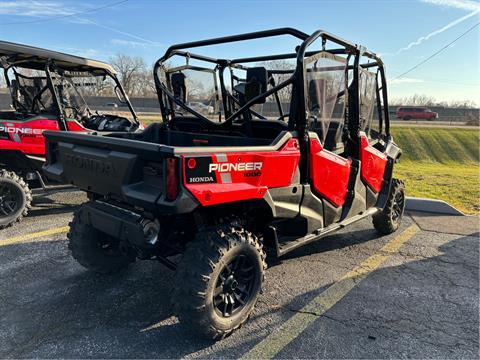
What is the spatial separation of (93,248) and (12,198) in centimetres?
261

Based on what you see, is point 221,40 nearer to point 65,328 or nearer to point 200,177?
point 200,177

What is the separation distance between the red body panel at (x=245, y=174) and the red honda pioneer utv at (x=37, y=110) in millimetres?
4093

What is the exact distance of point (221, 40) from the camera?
13.0 ft

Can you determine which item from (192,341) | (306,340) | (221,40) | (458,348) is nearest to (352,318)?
(306,340)

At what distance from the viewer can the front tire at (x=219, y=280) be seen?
8.75ft

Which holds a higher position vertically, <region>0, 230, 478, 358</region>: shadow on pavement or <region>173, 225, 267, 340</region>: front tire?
<region>173, 225, 267, 340</region>: front tire

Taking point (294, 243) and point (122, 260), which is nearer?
point (294, 243)

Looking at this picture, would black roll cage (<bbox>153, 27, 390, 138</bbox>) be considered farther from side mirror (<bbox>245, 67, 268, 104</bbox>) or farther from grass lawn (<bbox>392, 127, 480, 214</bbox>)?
grass lawn (<bbox>392, 127, 480, 214</bbox>)

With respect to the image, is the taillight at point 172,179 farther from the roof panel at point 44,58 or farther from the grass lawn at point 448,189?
the grass lawn at point 448,189

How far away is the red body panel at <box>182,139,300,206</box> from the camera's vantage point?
2.49m

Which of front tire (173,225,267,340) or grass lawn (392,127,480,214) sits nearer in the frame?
front tire (173,225,267,340)

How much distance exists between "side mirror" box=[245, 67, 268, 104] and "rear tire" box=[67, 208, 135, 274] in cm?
190

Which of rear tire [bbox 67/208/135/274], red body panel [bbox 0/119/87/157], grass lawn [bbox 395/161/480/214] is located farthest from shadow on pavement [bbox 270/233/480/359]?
red body panel [bbox 0/119/87/157]

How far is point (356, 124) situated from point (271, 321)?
2330 millimetres
